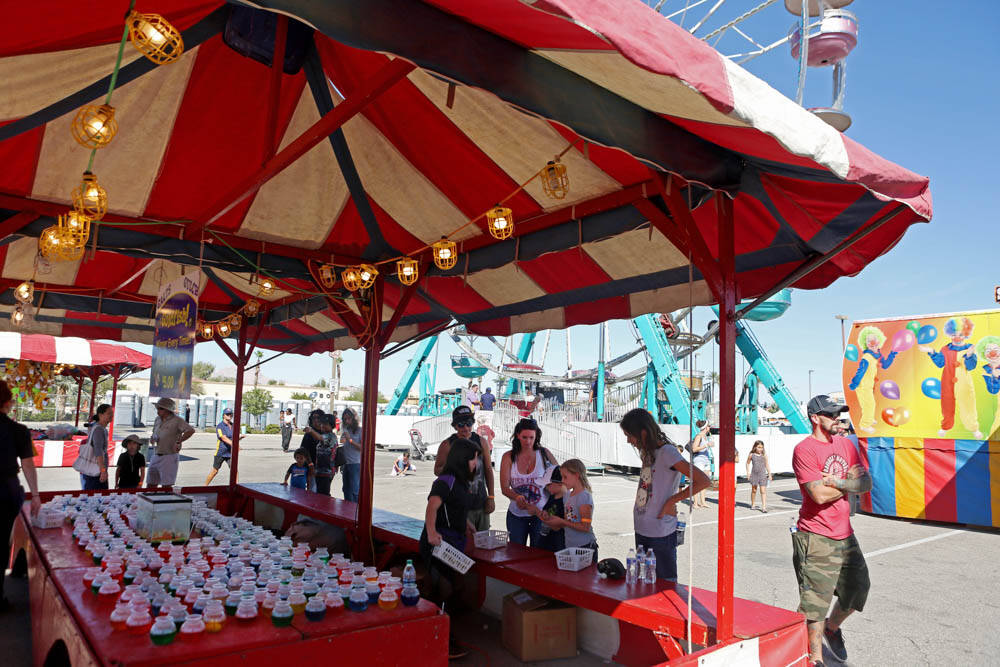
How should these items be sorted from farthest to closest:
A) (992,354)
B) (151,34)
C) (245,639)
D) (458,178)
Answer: (992,354), (458,178), (245,639), (151,34)

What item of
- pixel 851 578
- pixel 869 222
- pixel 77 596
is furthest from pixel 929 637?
pixel 77 596

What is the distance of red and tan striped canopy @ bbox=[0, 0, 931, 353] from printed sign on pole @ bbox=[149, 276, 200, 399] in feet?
1.47

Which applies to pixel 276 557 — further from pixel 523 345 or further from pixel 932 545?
pixel 523 345

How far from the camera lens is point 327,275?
5.58 meters

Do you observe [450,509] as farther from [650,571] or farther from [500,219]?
[500,219]

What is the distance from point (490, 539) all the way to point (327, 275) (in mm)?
2767

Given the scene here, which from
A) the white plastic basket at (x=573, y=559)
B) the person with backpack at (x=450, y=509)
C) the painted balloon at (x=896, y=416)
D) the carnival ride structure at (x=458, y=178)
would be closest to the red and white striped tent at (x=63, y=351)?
the carnival ride structure at (x=458, y=178)

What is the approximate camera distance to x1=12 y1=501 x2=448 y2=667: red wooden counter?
2348 millimetres

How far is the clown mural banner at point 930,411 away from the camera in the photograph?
10703 millimetres

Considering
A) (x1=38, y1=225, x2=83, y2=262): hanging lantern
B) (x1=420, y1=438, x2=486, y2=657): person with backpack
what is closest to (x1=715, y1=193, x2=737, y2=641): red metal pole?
(x1=420, y1=438, x2=486, y2=657): person with backpack

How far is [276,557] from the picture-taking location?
363cm

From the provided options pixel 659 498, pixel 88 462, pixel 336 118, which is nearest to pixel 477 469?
pixel 659 498

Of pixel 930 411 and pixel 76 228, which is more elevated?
pixel 76 228

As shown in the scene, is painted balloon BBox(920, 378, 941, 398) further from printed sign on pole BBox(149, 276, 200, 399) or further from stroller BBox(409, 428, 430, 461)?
stroller BBox(409, 428, 430, 461)
